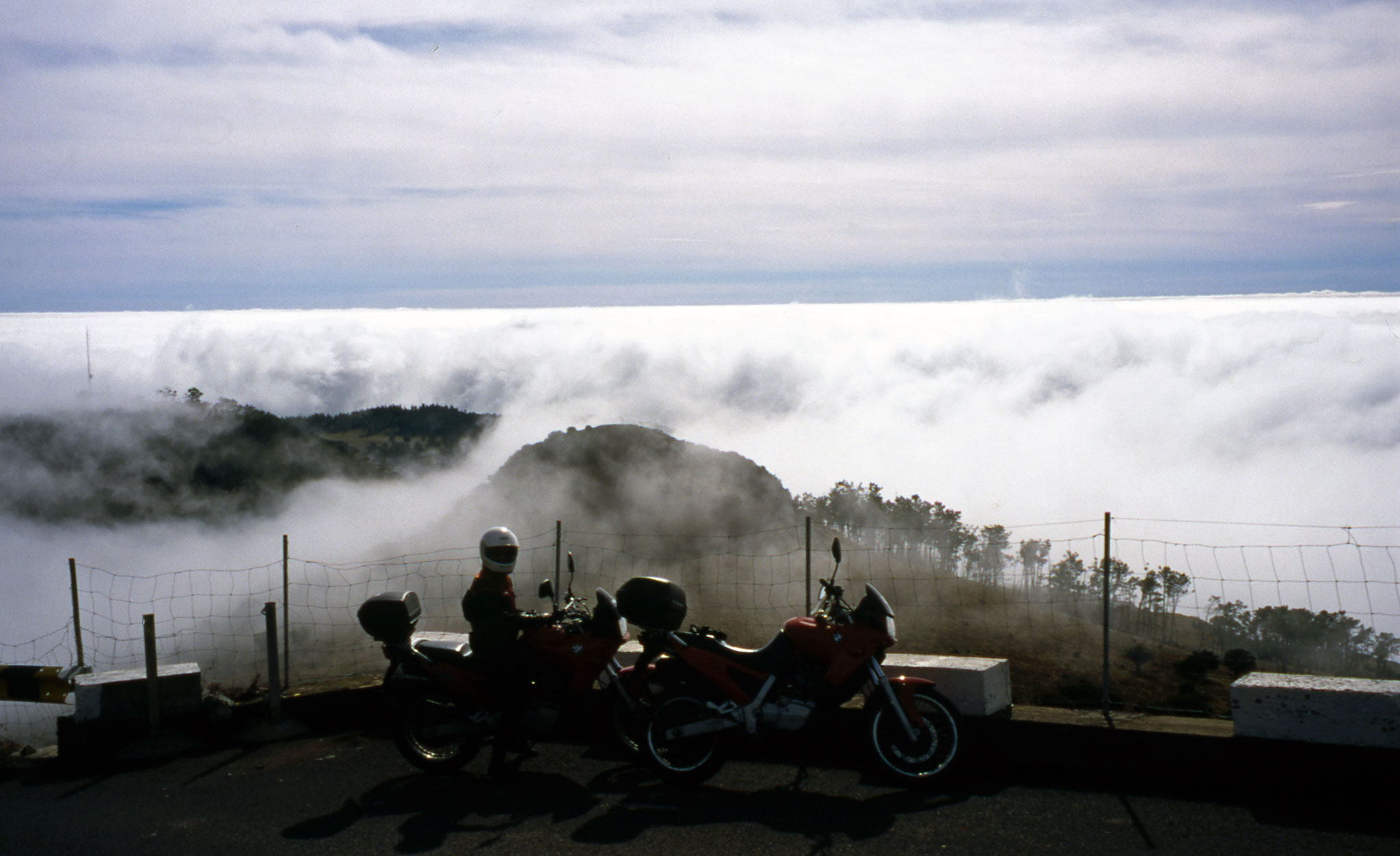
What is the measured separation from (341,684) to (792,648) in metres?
4.54

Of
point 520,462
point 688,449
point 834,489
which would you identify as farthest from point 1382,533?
point 520,462

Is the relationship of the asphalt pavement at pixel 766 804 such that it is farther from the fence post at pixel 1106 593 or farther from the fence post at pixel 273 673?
the fence post at pixel 273 673

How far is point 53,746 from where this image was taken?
8.68m

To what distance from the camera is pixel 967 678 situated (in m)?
7.23

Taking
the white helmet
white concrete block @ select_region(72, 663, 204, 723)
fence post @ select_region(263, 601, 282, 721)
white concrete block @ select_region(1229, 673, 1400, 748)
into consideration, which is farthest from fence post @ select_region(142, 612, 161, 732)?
white concrete block @ select_region(1229, 673, 1400, 748)

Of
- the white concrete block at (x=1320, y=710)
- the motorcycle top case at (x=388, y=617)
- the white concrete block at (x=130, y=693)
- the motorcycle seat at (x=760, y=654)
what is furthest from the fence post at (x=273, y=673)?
the white concrete block at (x=1320, y=710)

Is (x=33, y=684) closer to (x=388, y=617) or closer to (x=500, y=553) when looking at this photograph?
(x=388, y=617)

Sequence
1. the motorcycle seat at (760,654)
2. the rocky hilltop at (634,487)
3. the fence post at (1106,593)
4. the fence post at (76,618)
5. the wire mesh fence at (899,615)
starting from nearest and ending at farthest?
1. the motorcycle seat at (760,654)
2. the fence post at (1106,593)
3. the fence post at (76,618)
4. the wire mesh fence at (899,615)
5. the rocky hilltop at (634,487)

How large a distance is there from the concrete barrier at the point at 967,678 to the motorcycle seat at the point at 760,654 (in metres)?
0.84

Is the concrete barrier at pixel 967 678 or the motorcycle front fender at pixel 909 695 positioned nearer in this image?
the motorcycle front fender at pixel 909 695

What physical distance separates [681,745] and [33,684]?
5.63 meters

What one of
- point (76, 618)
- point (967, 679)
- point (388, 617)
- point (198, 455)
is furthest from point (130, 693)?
point (198, 455)

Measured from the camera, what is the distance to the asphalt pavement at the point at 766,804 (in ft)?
19.1

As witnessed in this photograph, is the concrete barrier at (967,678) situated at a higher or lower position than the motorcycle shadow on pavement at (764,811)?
higher
